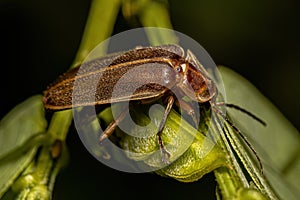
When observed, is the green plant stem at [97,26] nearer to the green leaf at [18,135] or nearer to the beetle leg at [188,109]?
the green leaf at [18,135]

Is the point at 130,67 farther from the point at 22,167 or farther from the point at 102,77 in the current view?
the point at 22,167

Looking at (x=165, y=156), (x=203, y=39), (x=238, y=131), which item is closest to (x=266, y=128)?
(x=238, y=131)

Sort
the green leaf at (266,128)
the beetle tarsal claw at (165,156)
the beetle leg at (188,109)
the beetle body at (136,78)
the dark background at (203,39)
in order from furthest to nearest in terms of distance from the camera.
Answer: the dark background at (203,39) → the green leaf at (266,128) → the beetle body at (136,78) → the beetle leg at (188,109) → the beetle tarsal claw at (165,156)

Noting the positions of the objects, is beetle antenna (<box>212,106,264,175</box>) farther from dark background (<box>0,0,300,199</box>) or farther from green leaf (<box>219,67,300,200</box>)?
dark background (<box>0,0,300,199</box>)

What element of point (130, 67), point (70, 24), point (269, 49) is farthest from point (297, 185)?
point (70, 24)

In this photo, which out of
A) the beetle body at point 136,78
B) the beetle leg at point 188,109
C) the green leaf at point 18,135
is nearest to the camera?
the beetle leg at point 188,109

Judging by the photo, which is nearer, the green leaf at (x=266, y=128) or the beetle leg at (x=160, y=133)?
the beetle leg at (x=160, y=133)

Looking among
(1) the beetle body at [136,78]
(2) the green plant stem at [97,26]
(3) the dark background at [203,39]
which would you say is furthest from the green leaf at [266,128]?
(3) the dark background at [203,39]

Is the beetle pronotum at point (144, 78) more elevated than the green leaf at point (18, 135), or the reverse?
the beetle pronotum at point (144, 78)
